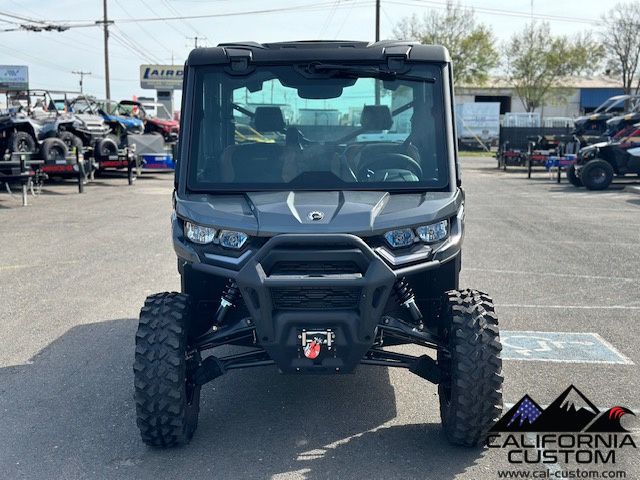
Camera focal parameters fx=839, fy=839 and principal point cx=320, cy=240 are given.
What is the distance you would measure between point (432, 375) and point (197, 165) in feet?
6.40

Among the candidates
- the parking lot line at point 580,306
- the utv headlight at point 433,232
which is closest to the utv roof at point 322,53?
the utv headlight at point 433,232

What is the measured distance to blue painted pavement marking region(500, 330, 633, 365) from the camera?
6.69 metres

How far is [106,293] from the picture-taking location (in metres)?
9.14

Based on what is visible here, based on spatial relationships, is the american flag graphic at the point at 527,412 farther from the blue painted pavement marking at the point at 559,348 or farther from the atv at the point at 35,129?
the atv at the point at 35,129

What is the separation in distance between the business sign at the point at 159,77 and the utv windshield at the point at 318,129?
71342mm

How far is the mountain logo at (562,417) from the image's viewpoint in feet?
16.9

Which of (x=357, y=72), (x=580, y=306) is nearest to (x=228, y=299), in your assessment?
(x=357, y=72)

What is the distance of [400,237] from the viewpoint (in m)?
4.63

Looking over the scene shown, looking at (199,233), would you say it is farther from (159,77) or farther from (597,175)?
(159,77)

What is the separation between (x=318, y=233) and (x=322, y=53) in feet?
4.56

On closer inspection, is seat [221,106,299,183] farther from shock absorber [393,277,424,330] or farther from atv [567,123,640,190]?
atv [567,123,640,190]

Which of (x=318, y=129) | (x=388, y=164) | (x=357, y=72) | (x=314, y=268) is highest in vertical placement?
(x=357, y=72)

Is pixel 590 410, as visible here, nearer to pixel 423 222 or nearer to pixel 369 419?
pixel 369 419

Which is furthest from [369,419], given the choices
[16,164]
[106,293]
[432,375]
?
[16,164]
